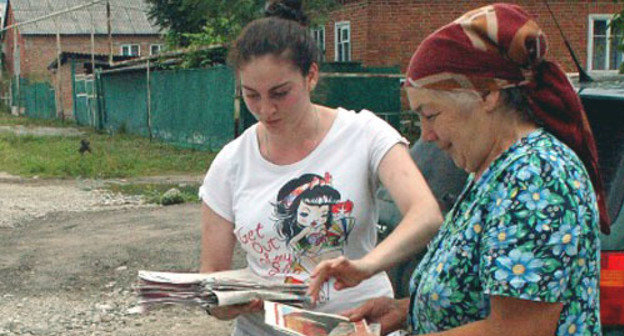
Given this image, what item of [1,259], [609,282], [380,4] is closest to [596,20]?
[380,4]

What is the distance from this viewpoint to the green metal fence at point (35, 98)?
145 ft

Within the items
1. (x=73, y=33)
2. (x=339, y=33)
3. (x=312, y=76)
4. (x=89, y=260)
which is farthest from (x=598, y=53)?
(x=73, y=33)

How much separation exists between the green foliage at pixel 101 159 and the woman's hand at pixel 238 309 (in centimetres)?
1430

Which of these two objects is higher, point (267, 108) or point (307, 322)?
point (267, 108)

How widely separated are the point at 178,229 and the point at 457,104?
8.40 m

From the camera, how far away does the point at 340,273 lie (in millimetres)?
2324

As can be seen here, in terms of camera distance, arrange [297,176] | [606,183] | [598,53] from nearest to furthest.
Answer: [297,176] → [606,183] → [598,53]

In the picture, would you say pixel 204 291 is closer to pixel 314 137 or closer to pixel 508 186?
pixel 314 137

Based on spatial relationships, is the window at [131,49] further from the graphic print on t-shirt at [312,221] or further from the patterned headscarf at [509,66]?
the patterned headscarf at [509,66]

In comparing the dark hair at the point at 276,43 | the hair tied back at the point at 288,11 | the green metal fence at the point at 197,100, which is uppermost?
the hair tied back at the point at 288,11

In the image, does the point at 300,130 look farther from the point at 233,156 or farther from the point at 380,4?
the point at 380,4

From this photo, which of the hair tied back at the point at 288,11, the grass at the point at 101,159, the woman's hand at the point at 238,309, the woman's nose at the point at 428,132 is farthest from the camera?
the grass at the point at 101,159

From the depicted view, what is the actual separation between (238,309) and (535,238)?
104cm

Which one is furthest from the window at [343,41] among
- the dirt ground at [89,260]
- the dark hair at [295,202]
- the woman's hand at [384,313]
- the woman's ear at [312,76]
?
the woman's hand at [384,313]
